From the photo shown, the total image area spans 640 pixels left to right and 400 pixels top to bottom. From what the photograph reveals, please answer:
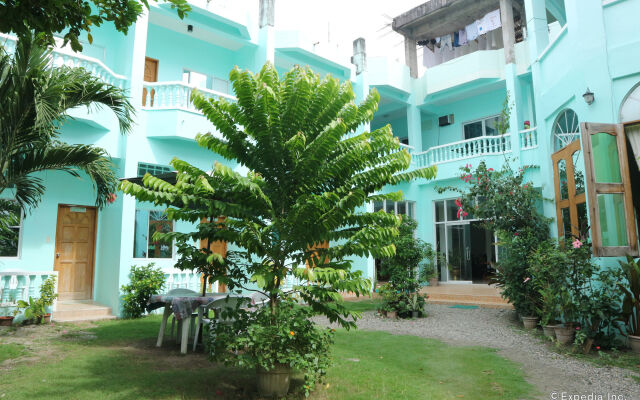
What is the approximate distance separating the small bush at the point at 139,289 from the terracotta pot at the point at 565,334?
754 centimetres

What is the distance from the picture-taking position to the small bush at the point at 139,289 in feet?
29.4

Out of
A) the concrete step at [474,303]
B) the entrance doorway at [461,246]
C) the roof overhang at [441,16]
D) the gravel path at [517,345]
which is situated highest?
the roof overhang at [441,16]

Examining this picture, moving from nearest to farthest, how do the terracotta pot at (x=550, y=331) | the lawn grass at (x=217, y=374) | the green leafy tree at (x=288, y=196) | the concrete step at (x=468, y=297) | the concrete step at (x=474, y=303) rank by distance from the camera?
the green leafy tree at (x=288, y=196), the lawn grass at (x=217, y=374), the terracotta pot at (x=550, y=331), the concrete step at (x=474, y=303), the concrete step at (x=468, y=297)

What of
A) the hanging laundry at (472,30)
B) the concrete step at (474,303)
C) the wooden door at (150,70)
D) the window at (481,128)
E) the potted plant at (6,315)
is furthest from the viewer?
the hanging laundry at (472,30)

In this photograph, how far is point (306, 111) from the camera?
4406 mm

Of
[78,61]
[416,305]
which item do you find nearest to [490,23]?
[416,305]

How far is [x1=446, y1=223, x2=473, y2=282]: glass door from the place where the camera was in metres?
15.4

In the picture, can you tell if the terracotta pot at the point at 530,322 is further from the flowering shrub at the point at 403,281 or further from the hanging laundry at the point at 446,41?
the hanging laundry at the point at 446,41

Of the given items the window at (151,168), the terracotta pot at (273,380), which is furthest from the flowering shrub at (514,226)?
the window at (151,168)

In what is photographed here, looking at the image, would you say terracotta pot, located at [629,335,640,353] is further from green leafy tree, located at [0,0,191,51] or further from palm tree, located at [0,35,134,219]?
palm tree, located at [0,35,134,219]

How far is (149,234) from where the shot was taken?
1075 cm

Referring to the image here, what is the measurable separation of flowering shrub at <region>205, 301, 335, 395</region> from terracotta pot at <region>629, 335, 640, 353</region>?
4.57m

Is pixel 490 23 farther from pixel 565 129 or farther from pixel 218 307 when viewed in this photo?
pixel 218 307

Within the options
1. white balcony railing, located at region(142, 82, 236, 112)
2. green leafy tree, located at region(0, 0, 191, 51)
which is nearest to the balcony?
white balcony railing, located at region(142, 82, 236, 112)
